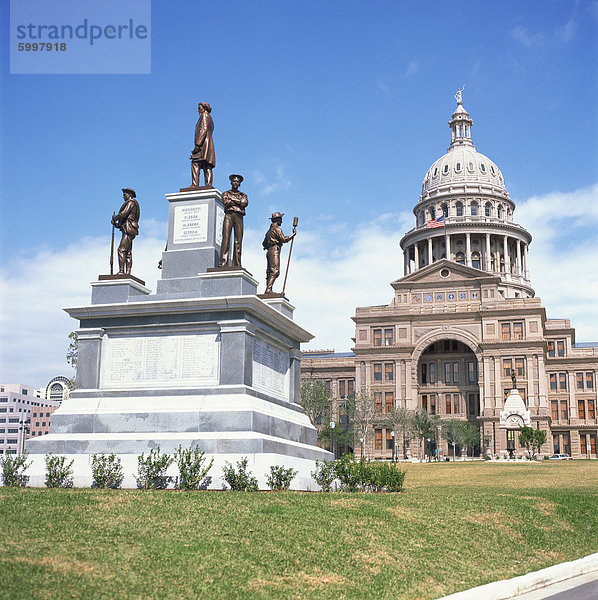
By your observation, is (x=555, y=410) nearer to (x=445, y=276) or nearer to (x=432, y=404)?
(x=432, y=404)

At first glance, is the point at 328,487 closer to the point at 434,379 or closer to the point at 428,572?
the point at 428,572

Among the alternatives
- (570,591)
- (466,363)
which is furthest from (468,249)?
(570,591)

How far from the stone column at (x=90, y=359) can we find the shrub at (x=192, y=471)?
4.33 m

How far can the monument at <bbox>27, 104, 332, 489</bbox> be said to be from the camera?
17969 millimetres

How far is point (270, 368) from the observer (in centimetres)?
2072

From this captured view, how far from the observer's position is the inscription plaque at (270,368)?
64.8 feet

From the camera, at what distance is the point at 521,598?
11.1m

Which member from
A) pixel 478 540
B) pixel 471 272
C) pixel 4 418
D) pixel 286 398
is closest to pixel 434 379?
pixel 471 272

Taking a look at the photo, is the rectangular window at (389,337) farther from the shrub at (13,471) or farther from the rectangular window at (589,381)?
the shrub at (13,471)

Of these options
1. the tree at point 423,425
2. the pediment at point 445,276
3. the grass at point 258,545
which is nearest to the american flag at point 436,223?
the pediment at point 445,276

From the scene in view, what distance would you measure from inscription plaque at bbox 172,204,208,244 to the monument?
0.03m

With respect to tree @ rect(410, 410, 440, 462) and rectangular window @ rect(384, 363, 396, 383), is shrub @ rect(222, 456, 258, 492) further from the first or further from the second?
rectangular window @ rect(384, 363, 396, 383)

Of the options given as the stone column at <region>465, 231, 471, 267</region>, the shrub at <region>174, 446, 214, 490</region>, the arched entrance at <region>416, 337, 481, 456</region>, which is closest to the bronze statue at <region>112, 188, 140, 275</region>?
the shrub at <region>174, 446, 214, 490</region>

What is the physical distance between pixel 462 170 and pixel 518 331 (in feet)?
139
